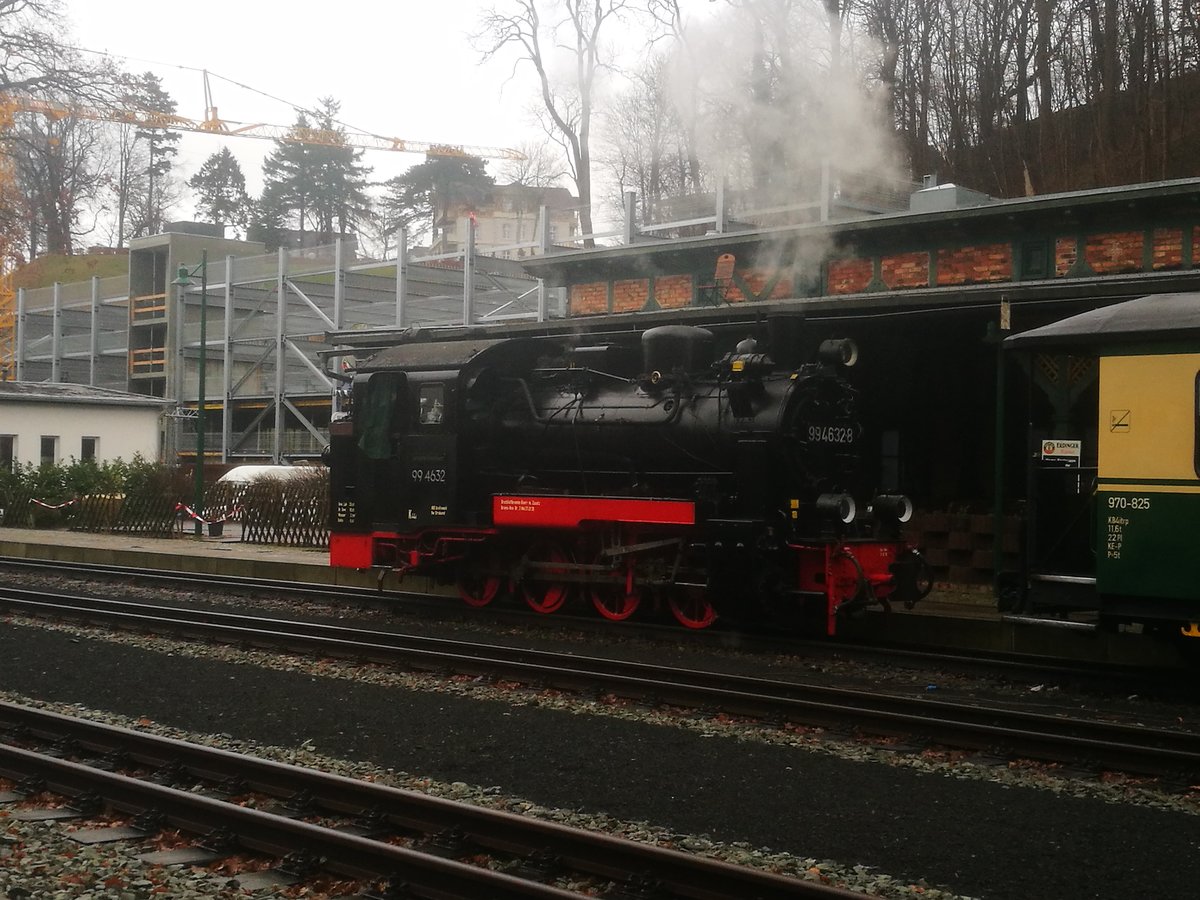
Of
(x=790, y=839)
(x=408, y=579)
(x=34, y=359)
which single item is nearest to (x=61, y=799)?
(x=790, y=839)

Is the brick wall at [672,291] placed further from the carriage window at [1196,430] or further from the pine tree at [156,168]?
the pine tree at [156,168]

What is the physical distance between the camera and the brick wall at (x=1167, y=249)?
15328mm

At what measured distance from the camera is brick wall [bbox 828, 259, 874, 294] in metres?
18.1

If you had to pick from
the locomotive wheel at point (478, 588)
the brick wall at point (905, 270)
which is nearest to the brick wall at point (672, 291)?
the brick wall at point (905, 270)

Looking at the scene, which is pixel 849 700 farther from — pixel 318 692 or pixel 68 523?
pixel 68 523

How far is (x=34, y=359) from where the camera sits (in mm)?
49750

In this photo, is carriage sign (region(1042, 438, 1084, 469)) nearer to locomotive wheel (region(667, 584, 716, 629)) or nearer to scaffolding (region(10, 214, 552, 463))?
locomotive wheel (region(667, 584, 716, 629))

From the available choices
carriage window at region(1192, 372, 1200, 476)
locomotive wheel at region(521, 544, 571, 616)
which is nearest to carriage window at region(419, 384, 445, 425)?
locomotive wheel at region(521, 544, 571, 616)

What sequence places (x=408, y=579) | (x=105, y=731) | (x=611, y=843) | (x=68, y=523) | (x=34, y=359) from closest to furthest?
(x=611, y=843), (x=105, y=731), (x=408, y=579), (x=68, y=523), (x=34, y=359)

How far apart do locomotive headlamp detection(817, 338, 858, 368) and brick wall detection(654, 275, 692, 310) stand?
847 centimetres

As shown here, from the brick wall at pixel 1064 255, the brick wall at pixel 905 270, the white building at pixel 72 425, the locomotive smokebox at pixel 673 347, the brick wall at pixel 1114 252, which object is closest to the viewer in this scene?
the locomotive smokebox at pixel 673 347

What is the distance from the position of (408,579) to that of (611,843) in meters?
12.1

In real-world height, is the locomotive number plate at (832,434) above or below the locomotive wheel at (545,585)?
above

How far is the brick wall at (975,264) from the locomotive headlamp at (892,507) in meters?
6.13
